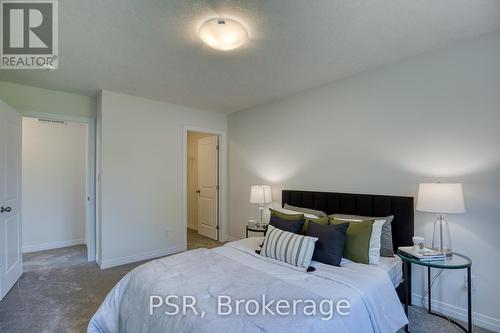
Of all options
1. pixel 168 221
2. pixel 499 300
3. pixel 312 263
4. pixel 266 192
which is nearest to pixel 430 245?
pixel 499 300

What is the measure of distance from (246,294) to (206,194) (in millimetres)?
3832

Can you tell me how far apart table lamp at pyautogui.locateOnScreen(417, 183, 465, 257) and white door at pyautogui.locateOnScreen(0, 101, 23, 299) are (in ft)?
14.0

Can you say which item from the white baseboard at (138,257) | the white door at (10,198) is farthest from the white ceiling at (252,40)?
the white baseboard at (138,257)

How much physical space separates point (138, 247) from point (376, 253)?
333 centimetres

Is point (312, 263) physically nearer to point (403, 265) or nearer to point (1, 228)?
point (403, 265)

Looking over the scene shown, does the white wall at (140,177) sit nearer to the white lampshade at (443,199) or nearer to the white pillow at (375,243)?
the white pillow at (375,243)

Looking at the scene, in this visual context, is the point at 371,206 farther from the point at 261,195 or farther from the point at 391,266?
the point at 261,195

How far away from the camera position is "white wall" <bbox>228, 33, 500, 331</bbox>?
215cm

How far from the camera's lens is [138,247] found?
3.85 meters

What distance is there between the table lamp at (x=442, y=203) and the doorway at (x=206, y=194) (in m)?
3.57

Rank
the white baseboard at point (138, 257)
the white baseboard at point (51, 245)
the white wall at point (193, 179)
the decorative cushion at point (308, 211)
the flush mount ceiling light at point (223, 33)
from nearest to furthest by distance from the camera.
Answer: the flush mount ceiling light at point (223, 33), the decorative cushion at point (308, 211), the white baseboard at point (138, 257), the white baseboard at point (51, 245), the white wall at point (193, 179)

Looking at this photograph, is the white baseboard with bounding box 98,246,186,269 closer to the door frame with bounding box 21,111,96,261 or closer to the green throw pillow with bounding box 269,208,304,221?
the door frame with bounding box 21,111,96,261

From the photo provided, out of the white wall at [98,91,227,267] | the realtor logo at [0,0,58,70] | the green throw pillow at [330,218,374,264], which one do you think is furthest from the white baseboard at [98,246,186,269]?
the green throw pillow at [330,218,374,264]

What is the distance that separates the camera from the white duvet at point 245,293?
134 cm
